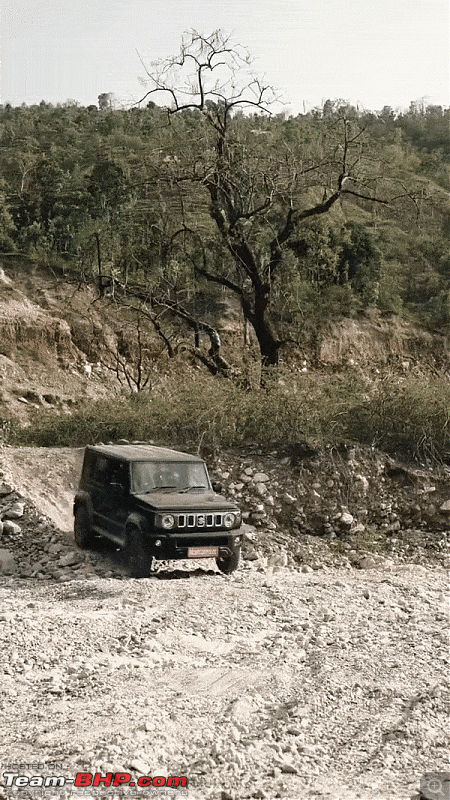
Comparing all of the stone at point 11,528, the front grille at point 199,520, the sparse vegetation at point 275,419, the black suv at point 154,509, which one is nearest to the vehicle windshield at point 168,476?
the black suv at point 154,509

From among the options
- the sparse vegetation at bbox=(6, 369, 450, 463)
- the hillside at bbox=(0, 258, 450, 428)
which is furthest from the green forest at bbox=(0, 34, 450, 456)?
the sparse vegetation at bbox=(6, 369, 450, 463)

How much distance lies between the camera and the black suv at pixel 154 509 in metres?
7.94

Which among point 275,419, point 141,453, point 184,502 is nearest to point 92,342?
point 275,419

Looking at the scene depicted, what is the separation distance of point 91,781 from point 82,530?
17.2 ft

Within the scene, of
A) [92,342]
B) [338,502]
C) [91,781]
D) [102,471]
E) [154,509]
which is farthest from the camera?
[92,342]

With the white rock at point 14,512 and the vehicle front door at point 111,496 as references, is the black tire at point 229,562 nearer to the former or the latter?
the vehicle front door at point 111,496

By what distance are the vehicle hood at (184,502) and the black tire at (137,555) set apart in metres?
0.31

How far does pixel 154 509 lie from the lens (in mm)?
7953

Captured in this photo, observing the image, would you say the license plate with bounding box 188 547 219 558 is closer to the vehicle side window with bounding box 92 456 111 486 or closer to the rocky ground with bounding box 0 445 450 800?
the rocky ground with bounding box 0 445 450 800

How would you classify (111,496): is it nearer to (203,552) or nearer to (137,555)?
(137,555)

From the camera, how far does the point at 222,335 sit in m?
23.2

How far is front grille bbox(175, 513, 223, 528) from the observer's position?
312 inches

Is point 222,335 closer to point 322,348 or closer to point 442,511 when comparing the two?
point 322,348

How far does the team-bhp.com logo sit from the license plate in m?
3.75
